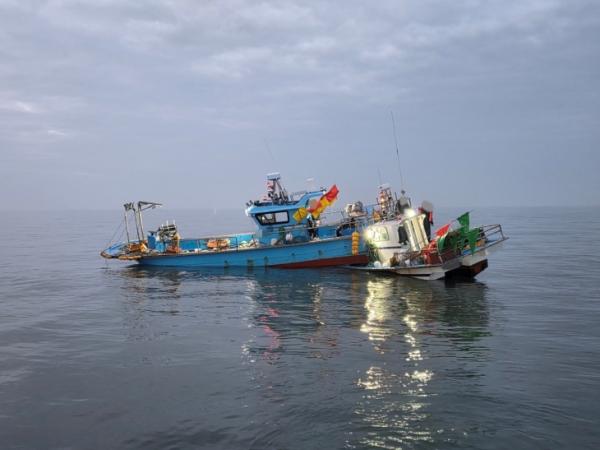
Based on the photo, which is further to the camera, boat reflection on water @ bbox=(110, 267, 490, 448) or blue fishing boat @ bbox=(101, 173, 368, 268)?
blue fishing boat @ bbox=(101, 173, 368, 268)

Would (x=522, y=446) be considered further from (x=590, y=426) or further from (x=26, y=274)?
(x=26, y=274)

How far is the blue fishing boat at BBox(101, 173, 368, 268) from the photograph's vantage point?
35.6m

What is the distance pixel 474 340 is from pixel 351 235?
1791 centimetres

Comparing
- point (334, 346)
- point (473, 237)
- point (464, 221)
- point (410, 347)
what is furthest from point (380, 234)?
point (334, 346)

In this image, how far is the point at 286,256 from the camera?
36.3 m

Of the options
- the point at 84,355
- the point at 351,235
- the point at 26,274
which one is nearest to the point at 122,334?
the point at 84,355

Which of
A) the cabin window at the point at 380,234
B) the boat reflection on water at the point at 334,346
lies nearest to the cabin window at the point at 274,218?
the boat reflection on water at the point at 334,346

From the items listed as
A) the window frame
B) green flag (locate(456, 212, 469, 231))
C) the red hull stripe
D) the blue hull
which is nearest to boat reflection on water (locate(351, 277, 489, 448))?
green flag (locate(456, 212, 469, 231))

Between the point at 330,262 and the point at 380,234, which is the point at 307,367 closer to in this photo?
the point at 380,234

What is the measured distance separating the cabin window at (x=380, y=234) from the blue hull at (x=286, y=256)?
2.53 metres

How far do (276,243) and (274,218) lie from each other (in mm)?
2124

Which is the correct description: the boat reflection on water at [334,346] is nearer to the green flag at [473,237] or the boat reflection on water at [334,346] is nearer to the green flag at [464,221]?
the green flag at [473,237]

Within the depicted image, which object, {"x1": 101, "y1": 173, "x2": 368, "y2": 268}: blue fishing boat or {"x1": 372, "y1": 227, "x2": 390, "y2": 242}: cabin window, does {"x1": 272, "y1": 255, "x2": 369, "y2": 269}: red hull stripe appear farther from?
{"x1": 372, "y1": 227, "x2": 390, "y2": 242}: cabin window

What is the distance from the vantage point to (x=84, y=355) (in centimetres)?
1708
